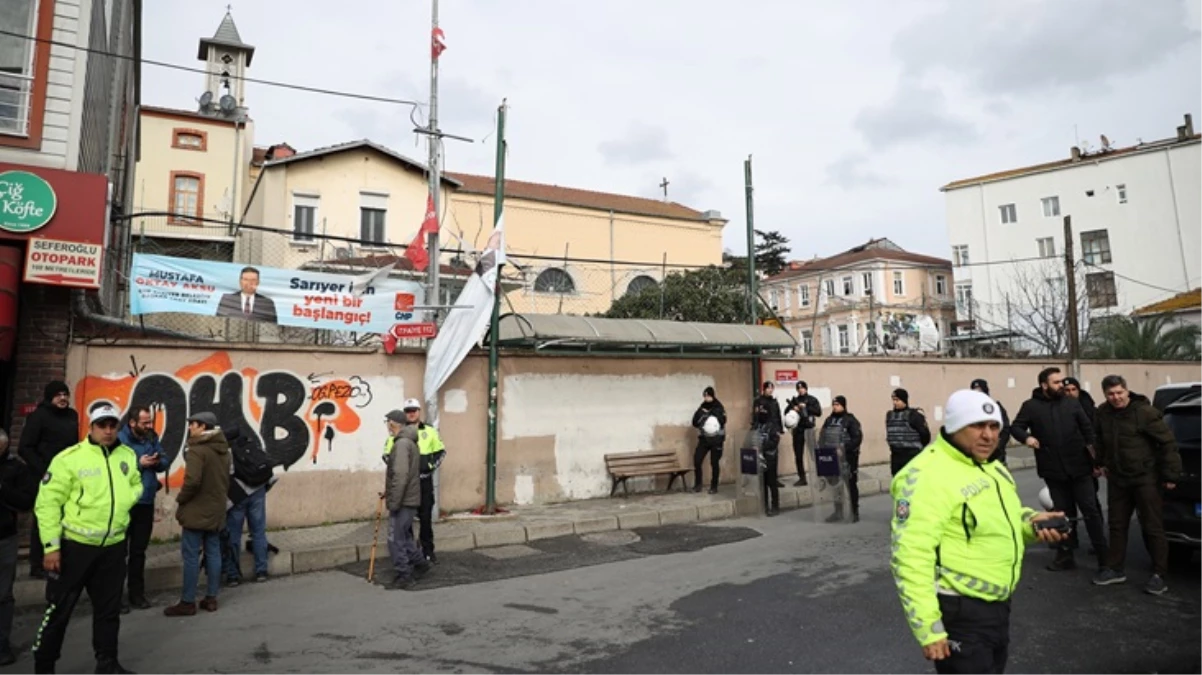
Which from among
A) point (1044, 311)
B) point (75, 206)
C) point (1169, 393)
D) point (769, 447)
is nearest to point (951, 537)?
point (769, 447)

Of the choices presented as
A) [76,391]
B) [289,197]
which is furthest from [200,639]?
[289,197]

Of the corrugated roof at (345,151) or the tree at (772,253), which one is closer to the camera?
the corrugated roof at (345,151)

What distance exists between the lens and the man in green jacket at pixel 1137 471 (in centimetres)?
619

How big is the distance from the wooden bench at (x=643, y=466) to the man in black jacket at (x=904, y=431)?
14.0ft

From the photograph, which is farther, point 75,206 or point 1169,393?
point 1169,393

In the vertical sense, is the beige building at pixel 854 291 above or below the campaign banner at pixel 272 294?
above

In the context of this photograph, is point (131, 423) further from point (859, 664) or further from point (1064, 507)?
point (1064, 507)

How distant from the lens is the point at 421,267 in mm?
10719

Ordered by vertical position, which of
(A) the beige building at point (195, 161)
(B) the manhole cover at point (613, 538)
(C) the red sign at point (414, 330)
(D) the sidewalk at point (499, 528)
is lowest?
(B) the manhole cover at point (613, 538)

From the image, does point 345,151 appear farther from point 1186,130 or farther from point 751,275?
point 1186,130

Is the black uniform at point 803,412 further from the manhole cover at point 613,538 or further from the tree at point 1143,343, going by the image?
the tree at point 1143,343

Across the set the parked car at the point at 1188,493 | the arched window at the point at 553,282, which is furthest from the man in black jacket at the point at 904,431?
the arched window at the point at 553,282

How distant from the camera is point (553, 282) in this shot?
14250 mm

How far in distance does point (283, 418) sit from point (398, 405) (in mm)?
1557
